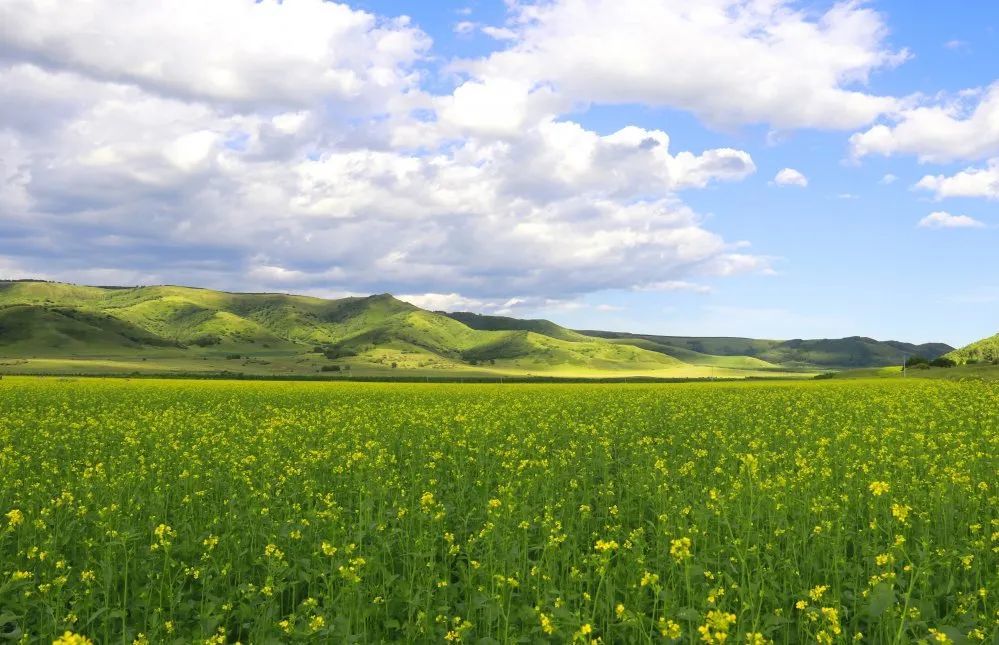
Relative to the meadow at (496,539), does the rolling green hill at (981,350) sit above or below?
above

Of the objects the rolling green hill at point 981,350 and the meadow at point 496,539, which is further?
the rolling green hill at point 981,350

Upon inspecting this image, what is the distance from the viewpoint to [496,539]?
9.48 metres

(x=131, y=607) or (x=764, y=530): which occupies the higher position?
(x=764, y=530)

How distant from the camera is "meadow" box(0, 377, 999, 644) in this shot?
24.7 feet

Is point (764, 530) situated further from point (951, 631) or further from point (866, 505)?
point (951, 631)

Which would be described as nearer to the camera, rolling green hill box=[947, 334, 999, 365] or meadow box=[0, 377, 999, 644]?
meadow box=[0, 377, 999, 644]

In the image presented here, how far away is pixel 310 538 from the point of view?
35.2 ft

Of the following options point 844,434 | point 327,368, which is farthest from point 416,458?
point 327,368

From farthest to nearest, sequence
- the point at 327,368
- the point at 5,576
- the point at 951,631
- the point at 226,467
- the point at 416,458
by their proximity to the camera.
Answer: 1. the point at 327,368
2. the point at 416,458
3. the point at 226,467
4. the point at 5,576
5. the point at 951,631

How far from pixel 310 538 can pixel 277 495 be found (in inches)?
95.8

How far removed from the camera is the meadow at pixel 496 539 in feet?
24.7

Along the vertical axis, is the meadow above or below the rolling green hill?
below

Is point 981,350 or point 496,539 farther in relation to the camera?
point 981,350

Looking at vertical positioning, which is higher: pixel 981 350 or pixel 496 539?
pixel 981 350
